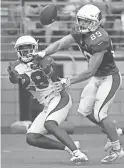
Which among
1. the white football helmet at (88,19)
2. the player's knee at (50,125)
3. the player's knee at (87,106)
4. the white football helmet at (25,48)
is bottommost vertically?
the player's knee at (50,125)

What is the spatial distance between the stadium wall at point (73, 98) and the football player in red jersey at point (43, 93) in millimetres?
4278

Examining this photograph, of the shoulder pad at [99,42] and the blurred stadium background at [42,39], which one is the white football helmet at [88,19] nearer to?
the shoulder pad at [99,42]

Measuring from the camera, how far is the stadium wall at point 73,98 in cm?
1088

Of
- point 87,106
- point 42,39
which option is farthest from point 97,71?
point 42,39

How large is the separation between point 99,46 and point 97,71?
464 mm

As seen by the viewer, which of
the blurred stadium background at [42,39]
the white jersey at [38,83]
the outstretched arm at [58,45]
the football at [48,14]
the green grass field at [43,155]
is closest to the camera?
the green grass field at [43,155]

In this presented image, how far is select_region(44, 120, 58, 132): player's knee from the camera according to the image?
20.8 feet

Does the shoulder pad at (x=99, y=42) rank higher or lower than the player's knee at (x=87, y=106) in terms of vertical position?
higher

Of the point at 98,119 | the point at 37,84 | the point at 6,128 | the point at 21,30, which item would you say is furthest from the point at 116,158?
the point at 21,30

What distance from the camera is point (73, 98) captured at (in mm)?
10969

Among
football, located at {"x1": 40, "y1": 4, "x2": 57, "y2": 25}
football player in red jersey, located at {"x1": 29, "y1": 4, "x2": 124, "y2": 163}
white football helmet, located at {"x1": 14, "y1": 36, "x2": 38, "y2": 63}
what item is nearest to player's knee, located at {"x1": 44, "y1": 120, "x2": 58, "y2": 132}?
football player in red jersey, located at {"x1": 29, "y1": 4, "x2": 124, "y2": 163}

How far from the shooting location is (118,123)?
33.7 feet

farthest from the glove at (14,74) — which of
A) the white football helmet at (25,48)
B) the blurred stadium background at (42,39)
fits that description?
the blurred stadium background at (42,39)

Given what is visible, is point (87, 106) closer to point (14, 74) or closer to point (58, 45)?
point (58, 45)
